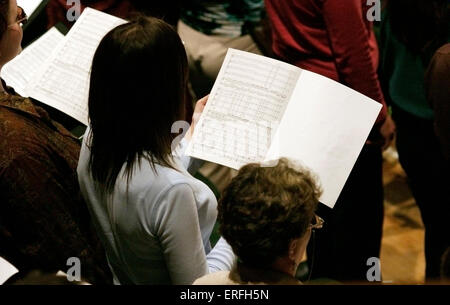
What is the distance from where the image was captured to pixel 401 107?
225 centimetres

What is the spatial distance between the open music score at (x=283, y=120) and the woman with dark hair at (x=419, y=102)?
0.74m

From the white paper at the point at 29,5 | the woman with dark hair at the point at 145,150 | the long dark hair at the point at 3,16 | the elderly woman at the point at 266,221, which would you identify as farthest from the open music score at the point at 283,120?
the white paper at the point at 29,5

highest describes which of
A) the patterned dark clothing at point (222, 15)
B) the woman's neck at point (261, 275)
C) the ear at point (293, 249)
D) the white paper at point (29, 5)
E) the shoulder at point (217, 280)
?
the white paper at point (29, 5)

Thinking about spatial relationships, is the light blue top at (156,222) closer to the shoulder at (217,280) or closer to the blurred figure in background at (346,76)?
the shoulder at (217,280)

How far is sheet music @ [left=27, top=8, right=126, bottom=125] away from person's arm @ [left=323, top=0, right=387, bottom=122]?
0.62 m

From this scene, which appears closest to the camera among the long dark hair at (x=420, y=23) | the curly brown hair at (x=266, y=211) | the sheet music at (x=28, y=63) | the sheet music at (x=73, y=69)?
the curly brown hair at (x=266, y=211)

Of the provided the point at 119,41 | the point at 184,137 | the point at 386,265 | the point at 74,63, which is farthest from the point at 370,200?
the point at 119,41

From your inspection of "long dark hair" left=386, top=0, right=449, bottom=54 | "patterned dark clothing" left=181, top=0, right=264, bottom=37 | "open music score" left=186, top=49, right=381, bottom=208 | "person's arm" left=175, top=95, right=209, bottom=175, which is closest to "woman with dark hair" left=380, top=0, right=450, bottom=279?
"long dark hair" left=386, top=0, right=449, bottom=54

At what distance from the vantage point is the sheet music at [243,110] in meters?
1.53

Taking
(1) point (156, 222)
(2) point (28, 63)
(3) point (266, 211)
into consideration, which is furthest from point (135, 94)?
(2) point (28, 63)

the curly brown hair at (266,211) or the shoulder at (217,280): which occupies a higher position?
the curly brown hair at (266,211)

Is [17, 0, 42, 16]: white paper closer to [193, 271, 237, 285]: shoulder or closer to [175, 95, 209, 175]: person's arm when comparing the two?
[175, 95, 209, 175]: person's arm

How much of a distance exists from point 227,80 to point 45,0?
0.70 metres

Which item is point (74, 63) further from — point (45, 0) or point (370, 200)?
point (370, 200)
